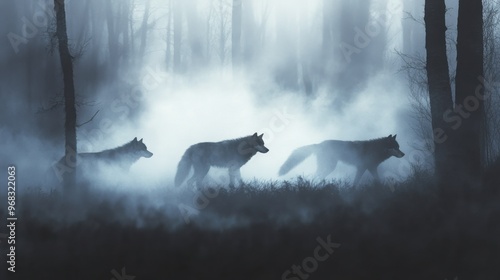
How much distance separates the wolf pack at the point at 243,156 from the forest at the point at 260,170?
0.05 metres

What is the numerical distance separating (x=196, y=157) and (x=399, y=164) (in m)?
9.22

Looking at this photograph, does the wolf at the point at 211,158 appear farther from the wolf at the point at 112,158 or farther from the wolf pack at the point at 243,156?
the wolf at the point at 112,158

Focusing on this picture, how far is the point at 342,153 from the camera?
55.8 ft

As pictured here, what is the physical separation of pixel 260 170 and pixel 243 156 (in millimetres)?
6545

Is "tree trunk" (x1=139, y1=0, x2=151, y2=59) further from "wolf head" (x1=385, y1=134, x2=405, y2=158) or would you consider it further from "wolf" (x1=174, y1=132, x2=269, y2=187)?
"wolf" (x1=174, y1=132, x2=269, y2=187)

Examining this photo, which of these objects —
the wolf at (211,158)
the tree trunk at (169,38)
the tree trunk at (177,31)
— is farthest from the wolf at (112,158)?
the tree trunk at (169,38)

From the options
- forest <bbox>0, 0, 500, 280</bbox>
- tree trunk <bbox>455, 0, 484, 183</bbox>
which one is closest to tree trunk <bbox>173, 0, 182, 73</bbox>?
forest <bbox>0, 0, 500, 280</bbox>

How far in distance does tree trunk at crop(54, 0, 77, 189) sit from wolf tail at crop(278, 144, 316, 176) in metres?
5.42

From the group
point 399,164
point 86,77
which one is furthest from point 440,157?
point 86,77

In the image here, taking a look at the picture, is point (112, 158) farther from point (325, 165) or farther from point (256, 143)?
point (325, 165)

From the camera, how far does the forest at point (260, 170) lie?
897cm

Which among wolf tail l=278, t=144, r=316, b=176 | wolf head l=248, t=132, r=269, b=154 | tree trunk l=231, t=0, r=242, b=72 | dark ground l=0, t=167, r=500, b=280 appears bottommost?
dark ground l=0, t=167, r=500, b=280

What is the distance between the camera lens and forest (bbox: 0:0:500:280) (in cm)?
897

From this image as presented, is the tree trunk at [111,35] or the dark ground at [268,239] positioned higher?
the tree trunk at [111,35]
